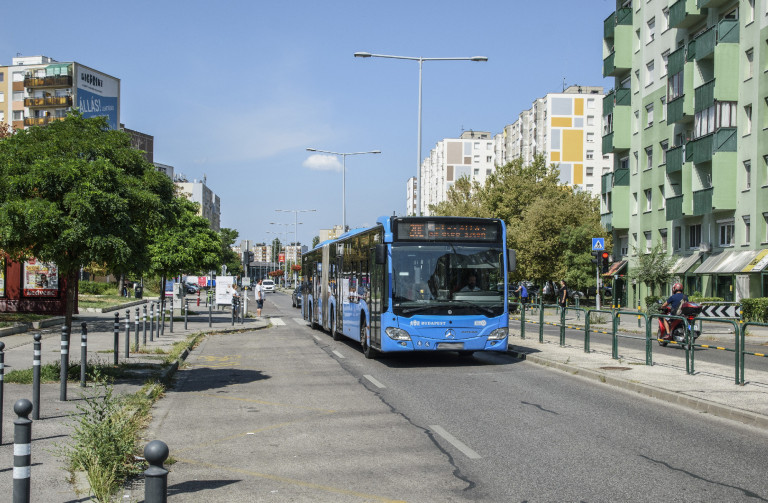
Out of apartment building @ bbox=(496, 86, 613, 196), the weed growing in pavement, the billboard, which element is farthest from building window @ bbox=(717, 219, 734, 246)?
apartment building @ bbox=(496, 86, 613, 196)

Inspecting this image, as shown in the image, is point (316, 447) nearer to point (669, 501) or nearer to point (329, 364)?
point (669, 501)

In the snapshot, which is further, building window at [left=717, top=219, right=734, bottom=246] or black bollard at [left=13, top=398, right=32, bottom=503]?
building window at [left=717, top=219, right=734, bottom=246]

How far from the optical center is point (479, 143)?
14138 cm

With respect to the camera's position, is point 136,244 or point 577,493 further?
point 136,244

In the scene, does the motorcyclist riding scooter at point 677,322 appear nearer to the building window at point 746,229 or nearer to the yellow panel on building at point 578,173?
the building window at point 746,229

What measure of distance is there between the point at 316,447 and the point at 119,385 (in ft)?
18.1

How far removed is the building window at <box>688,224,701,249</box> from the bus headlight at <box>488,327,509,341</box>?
2934cm

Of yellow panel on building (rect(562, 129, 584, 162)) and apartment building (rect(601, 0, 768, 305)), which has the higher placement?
yellow panel on building (rect(562, 129, 584, 162))

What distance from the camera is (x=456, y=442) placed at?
26.9 feet

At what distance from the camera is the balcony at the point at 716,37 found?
37.4 meters

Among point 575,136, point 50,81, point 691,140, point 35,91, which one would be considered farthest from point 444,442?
point 35,91

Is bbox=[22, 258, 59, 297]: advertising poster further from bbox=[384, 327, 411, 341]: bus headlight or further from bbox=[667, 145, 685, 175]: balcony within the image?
bbox=[667, 145, 685, 175]: balcony

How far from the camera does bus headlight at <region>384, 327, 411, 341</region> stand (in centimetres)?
1565

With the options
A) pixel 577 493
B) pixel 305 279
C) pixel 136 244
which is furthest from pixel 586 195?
pixel 577 493
